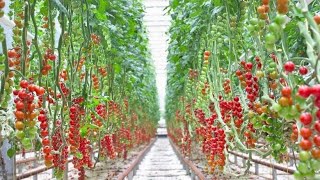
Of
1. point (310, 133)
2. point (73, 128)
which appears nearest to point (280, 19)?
point (310, 133)

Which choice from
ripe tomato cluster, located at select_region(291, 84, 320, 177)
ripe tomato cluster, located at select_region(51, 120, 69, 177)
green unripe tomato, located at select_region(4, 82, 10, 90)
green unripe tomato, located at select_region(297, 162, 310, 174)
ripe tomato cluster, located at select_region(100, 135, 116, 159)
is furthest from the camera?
ripe tomato cluster, located at select_region(100, 135, 116, 159)

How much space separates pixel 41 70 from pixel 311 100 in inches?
64.3

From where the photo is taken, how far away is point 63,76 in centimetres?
348

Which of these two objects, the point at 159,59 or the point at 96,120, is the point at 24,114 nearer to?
the point at 96,120

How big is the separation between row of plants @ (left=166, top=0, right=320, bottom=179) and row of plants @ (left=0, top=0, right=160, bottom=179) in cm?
86

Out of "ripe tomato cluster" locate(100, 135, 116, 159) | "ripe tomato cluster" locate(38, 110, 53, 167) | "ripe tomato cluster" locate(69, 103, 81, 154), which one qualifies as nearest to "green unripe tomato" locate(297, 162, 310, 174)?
"ripe tomato cluster" locate(38, 110, 53, 167)

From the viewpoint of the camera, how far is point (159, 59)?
20812mm

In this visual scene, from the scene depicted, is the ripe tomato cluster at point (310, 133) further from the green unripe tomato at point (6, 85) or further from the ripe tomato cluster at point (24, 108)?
the green unripe tomato at point (6, 85)

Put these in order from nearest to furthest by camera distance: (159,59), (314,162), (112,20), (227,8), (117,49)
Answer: (314,162), (227,8), (112,20), (117,49), (159,59)

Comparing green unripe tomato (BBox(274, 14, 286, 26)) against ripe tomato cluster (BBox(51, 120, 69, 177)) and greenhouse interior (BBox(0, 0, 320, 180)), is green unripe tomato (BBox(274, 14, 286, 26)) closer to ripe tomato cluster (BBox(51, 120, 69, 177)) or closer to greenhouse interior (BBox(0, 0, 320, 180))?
greenhouse interior (BBox(0, 0, 320, 180))

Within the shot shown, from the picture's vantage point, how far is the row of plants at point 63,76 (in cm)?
203

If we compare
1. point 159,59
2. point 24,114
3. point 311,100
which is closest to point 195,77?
point 24,114

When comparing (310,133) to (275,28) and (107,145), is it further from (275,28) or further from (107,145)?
(107,145)

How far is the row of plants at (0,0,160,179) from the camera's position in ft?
6.64
